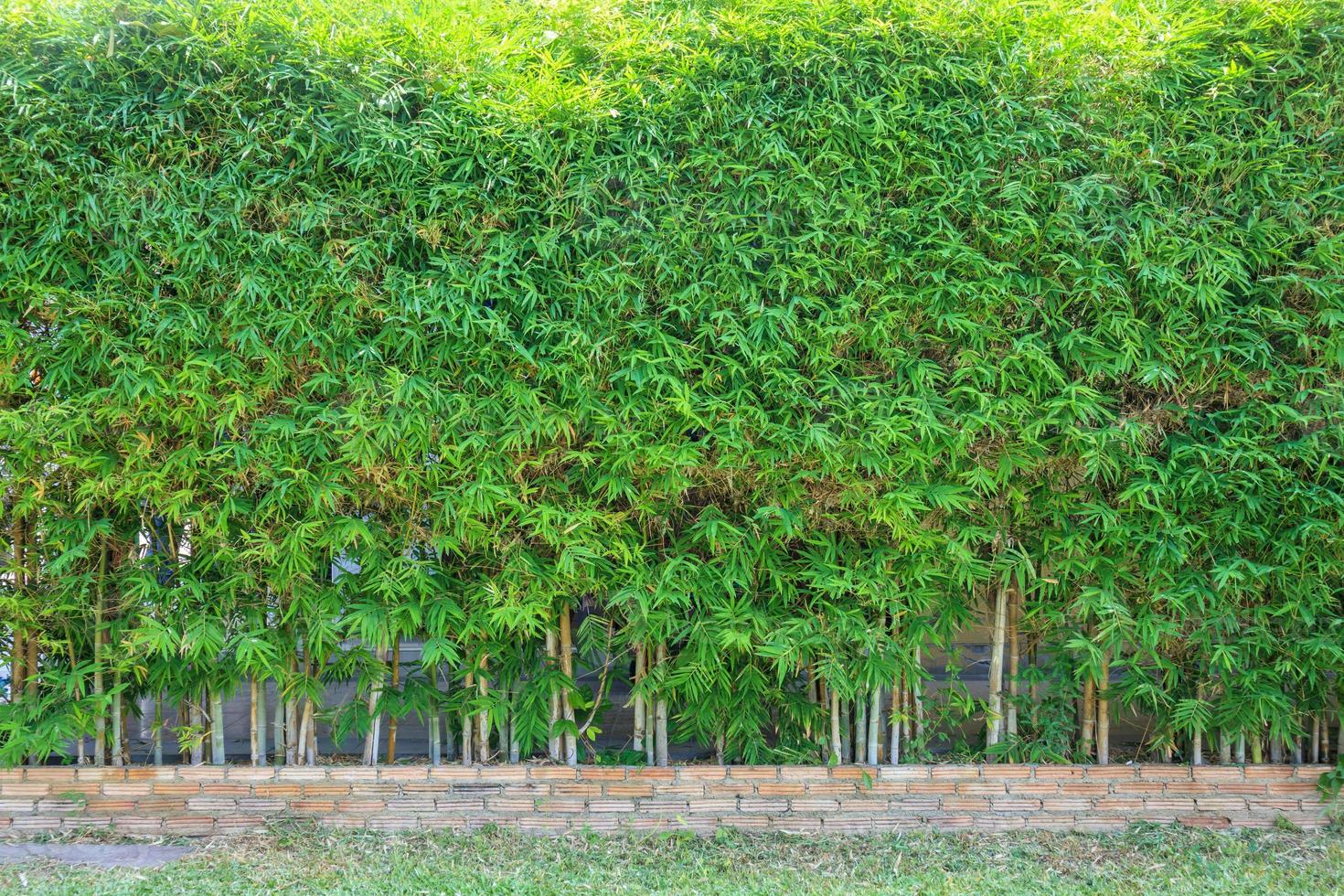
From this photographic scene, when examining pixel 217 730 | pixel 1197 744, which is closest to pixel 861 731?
pixel 1197 744

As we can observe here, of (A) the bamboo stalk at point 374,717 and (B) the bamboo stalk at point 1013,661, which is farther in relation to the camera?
(B) the bamboo stalk at point 1013,661

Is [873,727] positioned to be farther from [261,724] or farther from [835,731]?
[261,724]

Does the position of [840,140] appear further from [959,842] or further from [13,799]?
[13,799]

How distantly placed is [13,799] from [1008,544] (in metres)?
3.54

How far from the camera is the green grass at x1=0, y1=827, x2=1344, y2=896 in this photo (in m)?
2.63

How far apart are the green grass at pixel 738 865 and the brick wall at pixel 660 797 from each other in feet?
0.24

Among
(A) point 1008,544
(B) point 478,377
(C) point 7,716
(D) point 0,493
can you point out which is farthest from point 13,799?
(A) point 1008,544

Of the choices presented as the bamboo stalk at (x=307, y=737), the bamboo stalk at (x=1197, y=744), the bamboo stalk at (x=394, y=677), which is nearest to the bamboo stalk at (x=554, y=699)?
the bamboo stalk at (x=394, y=677)

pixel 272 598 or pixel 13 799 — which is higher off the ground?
pixel 272 598

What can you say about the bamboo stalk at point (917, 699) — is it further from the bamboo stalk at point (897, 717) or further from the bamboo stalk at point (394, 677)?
the bamboo stalk at point (394, 677)

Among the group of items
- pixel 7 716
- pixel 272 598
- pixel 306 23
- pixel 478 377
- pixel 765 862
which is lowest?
pixel 765 862

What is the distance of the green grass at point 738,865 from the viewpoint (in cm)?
263

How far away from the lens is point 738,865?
2805mm

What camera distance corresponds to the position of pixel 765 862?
111 inches
